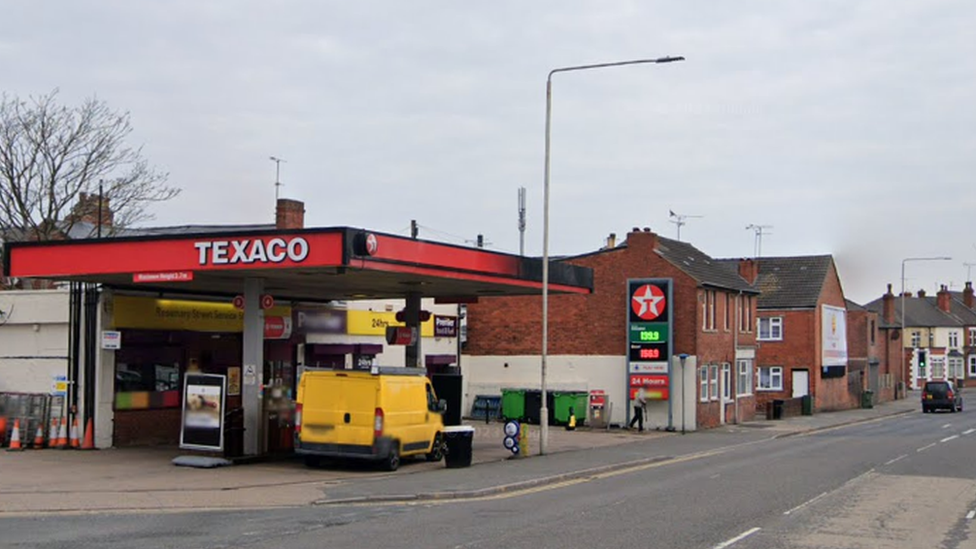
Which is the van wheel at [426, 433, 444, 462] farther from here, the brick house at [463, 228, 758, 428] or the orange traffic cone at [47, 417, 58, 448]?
the brick house at [463, 228, 758, 428]

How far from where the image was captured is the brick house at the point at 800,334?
183 feet

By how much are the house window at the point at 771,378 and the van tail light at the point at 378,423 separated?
127 ft

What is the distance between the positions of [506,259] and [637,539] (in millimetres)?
13333

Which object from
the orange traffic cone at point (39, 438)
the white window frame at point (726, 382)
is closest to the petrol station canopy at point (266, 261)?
the orange traffic cone at point (39, 438)

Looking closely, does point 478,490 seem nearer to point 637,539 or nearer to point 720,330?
point 637,539

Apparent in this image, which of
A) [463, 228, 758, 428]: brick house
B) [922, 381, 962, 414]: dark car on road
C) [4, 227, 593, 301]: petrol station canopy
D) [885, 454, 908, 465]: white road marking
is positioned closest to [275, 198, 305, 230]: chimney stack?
[463, 228, 758, 428]: brick house

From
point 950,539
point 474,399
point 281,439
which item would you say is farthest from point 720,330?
point 950,539

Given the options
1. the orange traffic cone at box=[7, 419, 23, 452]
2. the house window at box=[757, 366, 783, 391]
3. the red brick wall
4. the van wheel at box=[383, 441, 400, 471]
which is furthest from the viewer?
the house window at box=[757, 366, 783, 391]

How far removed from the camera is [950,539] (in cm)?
1430

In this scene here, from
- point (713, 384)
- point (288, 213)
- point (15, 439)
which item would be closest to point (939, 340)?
point (713, 384)

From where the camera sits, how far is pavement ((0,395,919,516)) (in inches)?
681

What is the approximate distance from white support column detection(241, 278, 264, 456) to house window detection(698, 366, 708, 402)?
2068 centimetres

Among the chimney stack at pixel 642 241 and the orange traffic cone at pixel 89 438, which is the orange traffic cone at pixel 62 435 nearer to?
the orange traffic cone at pixel 89 438

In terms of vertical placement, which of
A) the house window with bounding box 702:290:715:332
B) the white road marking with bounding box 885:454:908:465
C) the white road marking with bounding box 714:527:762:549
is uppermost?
the house window with bounding box 702:290:715:332
